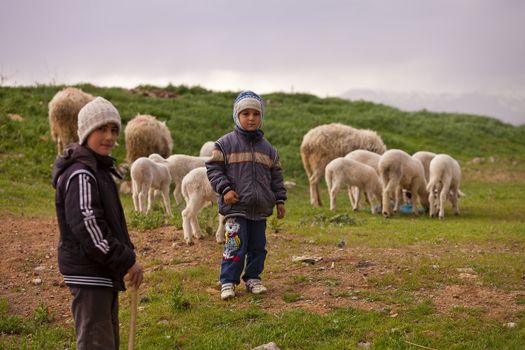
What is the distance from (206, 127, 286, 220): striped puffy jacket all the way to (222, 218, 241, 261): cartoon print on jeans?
10 centimetres

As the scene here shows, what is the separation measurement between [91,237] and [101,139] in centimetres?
68

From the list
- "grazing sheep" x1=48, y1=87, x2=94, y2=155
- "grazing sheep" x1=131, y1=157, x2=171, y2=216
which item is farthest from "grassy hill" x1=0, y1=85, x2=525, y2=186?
"grazing sheep" x1=131, y1=157, x2=171, y2=216

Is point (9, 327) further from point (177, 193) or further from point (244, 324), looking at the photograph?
point (177, 193)

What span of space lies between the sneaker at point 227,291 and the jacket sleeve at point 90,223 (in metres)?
2.52

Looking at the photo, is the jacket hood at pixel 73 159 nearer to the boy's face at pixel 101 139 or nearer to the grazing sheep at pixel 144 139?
the boy's face at pixel 101 139

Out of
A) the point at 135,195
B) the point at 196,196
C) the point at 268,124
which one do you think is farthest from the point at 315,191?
the point at 268,124

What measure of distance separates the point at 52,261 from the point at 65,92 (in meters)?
9.38

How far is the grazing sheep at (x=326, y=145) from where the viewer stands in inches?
631

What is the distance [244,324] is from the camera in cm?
564

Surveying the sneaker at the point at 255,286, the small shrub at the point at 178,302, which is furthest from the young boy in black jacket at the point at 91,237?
the sneaker at the point at 255,286

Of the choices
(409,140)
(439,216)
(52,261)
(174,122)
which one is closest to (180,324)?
(52,261)

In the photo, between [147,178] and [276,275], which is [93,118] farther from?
[147,178]

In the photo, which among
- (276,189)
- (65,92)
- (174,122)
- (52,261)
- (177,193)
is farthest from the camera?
(174,122)

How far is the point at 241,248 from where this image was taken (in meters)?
6.22
